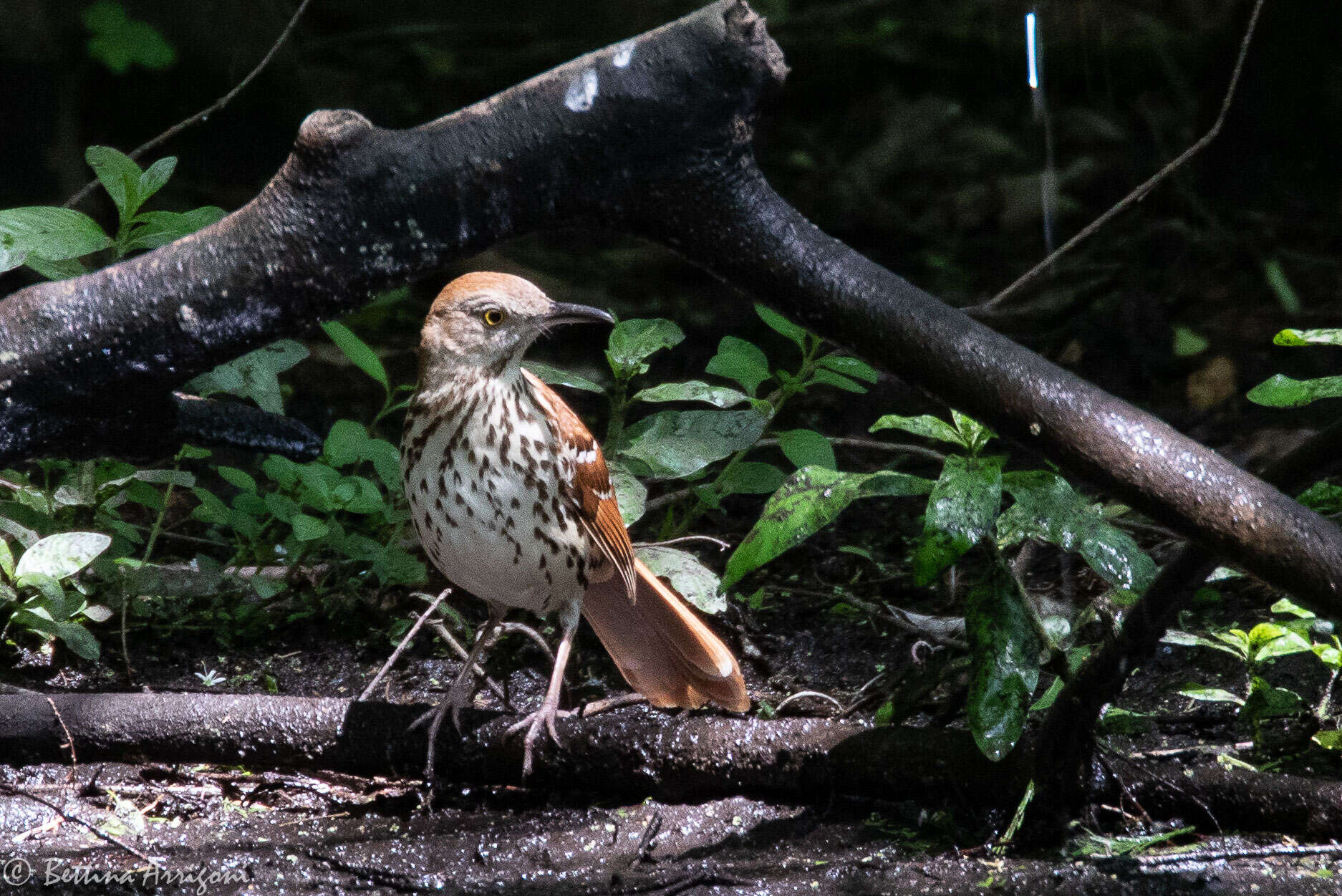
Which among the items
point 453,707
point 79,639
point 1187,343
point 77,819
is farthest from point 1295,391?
point 1187,343

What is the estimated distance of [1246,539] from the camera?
184 centimetres

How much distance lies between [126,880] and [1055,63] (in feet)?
25.8

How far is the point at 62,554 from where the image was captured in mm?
2773

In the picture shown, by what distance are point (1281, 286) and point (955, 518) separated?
4283 millimetres

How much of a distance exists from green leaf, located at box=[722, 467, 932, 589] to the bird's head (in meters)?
0.62

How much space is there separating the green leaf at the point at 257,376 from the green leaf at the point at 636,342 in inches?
29.4

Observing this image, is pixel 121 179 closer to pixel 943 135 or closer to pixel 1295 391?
pixel 1295 391

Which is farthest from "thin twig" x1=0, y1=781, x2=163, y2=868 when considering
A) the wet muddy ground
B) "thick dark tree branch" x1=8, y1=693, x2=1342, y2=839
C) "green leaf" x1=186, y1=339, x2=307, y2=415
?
"green leaf" x1=186, y1=339, x2=307, y2=415

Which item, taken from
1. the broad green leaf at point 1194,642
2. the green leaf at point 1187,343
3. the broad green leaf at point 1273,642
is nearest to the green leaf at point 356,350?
the broad green leaf at point 1194,642

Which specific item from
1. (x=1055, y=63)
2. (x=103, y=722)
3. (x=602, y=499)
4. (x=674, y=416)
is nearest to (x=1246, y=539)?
(x=602, y=499)

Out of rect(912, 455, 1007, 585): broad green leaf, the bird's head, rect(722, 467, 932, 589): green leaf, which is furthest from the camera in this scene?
the bird's head

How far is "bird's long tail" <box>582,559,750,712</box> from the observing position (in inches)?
109

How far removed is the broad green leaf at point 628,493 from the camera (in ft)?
10.5

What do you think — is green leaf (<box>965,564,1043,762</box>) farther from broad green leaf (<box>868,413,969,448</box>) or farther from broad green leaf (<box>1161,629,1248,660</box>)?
broad green leaf (<box>1161,629,1248,660</box>)
